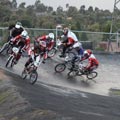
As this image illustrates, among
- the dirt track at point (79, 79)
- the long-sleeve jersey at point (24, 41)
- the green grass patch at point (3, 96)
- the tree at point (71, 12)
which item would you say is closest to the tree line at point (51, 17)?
the tree at point (71, 12)

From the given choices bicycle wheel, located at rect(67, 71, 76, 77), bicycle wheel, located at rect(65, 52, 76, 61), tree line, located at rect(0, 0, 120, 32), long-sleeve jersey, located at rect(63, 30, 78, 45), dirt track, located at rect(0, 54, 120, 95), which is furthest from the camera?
tree line, located at rect(0, 0, 120, 32)

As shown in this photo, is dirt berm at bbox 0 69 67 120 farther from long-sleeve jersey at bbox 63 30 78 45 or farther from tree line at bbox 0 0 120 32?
tree line at bbox 0 0 120 32

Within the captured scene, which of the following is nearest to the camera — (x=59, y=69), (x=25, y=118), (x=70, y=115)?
(x=25, y=118)

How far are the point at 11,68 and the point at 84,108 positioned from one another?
917cm

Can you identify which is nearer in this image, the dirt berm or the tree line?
the dirt berm

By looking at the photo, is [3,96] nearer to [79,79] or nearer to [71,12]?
[79,79]

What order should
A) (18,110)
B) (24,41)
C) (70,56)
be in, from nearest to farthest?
(18,110) < (24,41) < (70,56)

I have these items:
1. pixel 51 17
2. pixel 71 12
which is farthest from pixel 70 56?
pixel 71 12

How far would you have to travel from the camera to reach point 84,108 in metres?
11.8

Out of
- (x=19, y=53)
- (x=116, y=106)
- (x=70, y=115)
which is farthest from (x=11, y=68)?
(x=70, y=115)

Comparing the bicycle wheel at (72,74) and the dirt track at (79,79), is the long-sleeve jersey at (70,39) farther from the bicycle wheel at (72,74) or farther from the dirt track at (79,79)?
the bicycle wheel at (72,74)

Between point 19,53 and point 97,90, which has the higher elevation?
point 19,53

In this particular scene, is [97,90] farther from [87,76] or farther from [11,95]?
[11,95]

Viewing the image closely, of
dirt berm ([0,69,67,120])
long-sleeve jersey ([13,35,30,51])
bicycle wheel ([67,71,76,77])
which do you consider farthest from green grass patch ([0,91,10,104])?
bicycle wheel ([67,71,76,77])
